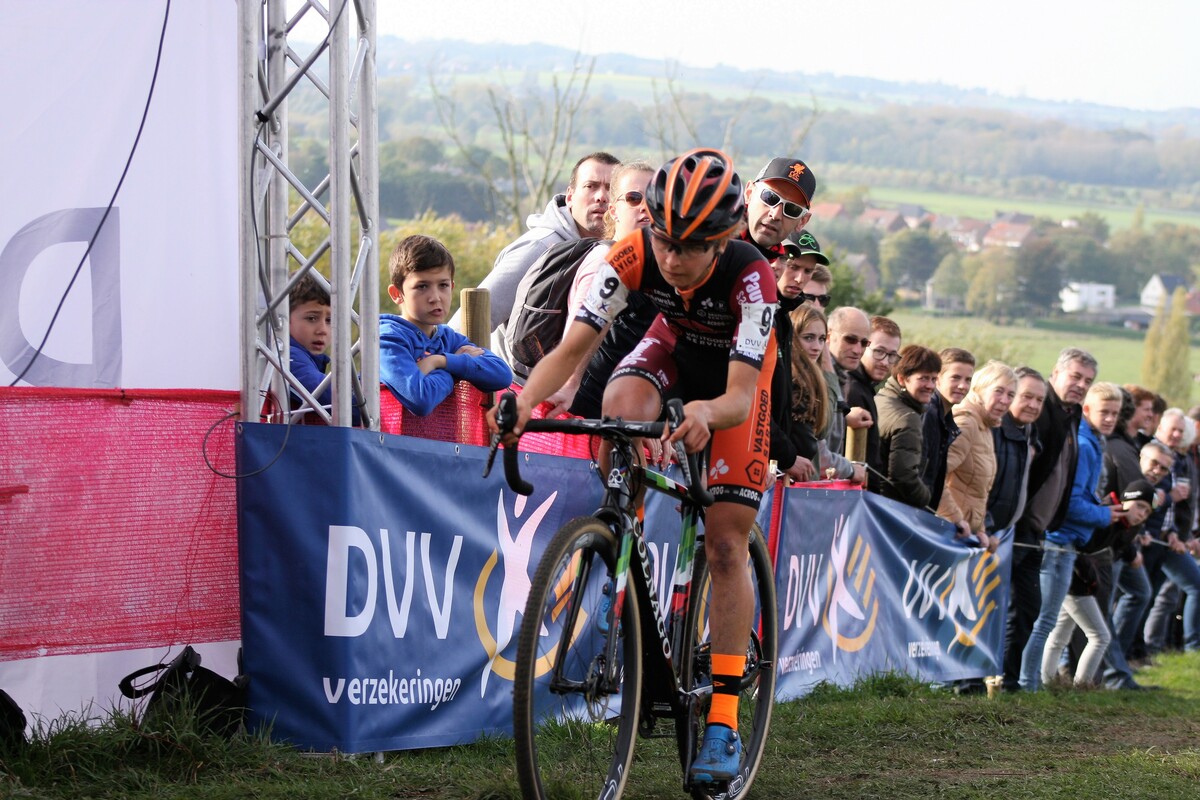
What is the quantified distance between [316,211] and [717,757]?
2.77m

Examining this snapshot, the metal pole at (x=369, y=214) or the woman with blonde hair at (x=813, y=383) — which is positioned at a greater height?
the metal pole at (x=369, y=214)

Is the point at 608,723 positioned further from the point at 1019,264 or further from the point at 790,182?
the point at 1019,264

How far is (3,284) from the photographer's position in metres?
5.56

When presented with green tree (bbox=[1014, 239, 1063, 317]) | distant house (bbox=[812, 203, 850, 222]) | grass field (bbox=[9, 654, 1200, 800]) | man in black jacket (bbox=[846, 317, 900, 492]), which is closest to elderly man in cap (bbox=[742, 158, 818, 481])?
grass field (bbox=[9, 654, 1200, 800])

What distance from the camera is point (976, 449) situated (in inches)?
398

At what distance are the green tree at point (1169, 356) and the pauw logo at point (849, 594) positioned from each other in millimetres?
98108

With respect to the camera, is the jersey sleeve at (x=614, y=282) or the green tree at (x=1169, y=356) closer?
the jersey sleeve at (x=614, y=282)

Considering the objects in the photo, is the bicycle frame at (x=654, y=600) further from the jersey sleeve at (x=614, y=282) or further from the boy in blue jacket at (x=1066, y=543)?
the boy in blue jacket at (x=1066, y=543)

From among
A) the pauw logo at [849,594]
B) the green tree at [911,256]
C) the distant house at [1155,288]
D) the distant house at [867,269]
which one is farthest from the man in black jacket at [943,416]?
the distant house at [1155,288]

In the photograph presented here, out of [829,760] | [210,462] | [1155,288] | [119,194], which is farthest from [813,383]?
[1155,288]

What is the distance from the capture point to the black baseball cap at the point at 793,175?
20.2 feet

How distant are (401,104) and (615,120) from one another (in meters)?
18.3

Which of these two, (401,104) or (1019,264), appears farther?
(1019,264)

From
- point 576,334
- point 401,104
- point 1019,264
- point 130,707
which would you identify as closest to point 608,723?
point 576,334
